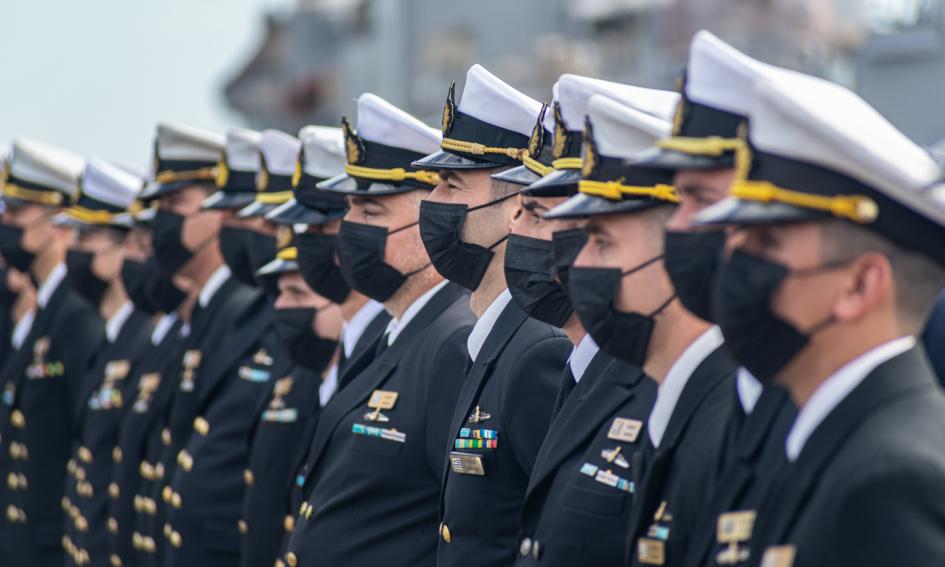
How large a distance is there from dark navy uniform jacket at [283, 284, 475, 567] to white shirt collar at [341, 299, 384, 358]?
0.67m

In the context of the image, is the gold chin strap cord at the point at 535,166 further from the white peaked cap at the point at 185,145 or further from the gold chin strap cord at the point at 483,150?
the white peaked cap at the point at 185,145

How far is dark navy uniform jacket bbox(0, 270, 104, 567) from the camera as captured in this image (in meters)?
9.70

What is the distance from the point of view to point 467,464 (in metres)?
4.79

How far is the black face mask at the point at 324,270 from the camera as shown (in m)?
6.48

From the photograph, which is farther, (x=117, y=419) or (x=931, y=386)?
(x=117, y=419)

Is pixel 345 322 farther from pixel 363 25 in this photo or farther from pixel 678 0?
pixel 363 25

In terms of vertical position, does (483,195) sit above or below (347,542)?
above

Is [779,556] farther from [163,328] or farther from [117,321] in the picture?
[117,321]

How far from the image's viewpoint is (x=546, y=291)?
4.73m

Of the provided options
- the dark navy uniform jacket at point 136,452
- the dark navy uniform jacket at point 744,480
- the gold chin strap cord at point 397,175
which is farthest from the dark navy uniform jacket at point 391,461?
the dark navy uniform jacket at point 136,452

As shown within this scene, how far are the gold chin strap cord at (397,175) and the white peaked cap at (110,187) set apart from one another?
348cm

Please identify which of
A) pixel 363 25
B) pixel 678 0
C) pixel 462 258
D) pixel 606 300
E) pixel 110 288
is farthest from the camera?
pixel 363 25

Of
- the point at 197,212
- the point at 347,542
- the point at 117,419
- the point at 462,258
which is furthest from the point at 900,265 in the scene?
the point at 117,419

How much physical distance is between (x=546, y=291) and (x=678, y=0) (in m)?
23.6
